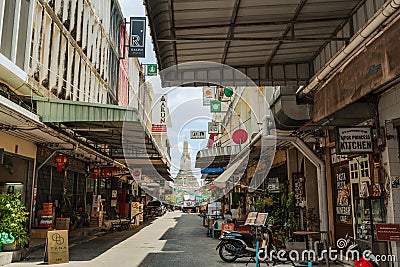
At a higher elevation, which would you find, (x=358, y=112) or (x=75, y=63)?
(x=75, y=63)

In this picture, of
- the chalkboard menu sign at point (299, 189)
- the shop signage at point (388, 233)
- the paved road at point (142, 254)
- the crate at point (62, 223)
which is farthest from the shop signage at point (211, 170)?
the shop signage at point (388, 233)

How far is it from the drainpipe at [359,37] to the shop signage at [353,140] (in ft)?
4.04

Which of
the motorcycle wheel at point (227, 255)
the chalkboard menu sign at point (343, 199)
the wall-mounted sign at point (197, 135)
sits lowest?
the motorcycle wheel at point (227, 255)

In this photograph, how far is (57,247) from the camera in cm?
1104

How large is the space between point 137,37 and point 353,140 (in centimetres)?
1613

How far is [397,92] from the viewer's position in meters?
8.11

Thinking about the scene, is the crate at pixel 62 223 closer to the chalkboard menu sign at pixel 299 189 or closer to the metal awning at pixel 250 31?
the chalkboard menu sign at pixel 299 189

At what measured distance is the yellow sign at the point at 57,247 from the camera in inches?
428

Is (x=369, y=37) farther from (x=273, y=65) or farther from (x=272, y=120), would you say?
(x=272, y=120)

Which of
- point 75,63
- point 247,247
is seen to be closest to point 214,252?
point 247,247

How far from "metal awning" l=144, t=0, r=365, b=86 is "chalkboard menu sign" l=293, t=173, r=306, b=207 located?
18.6 ft

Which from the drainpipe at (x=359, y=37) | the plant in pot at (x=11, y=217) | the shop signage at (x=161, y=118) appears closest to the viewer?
the drainpipe at (x=359, y=37)

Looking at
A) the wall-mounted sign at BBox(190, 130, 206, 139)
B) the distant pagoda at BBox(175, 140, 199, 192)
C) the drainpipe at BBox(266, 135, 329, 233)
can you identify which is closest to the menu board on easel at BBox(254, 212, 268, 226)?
the drainpipe at BBox(266, 135, 329, 233)

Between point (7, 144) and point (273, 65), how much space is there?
895 centimetres
